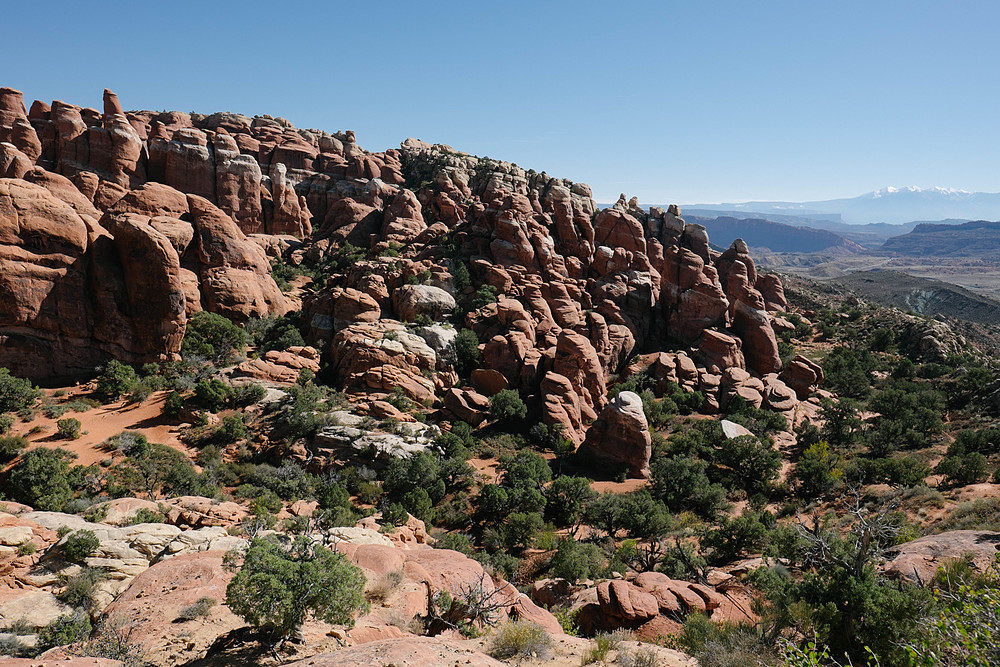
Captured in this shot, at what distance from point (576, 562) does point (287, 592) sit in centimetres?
1196

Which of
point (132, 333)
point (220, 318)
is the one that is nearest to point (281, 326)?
point (220, 318)

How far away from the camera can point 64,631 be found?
10.2m

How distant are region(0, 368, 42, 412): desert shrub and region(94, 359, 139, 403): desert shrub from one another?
2.96m

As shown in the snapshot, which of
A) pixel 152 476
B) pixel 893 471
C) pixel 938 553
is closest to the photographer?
pixel 938 553

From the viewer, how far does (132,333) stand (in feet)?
100

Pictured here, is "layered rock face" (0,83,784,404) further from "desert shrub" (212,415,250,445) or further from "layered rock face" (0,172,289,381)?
"desert shrub" (212,415,250,445)

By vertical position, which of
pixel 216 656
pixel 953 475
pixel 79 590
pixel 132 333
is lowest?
pixel 953 475

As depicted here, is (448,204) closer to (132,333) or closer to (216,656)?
(132,333)

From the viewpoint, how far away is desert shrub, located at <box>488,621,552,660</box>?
412 inches

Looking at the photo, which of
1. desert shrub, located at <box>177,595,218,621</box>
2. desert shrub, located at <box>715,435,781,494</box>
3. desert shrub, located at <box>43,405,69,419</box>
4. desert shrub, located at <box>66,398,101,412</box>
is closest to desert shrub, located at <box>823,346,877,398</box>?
desert shrub, located at <box>715,435,781,494</box>

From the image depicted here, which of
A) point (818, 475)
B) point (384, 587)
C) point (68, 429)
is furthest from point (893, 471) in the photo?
point (68, 429)

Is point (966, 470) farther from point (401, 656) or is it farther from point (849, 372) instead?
point (401, 656)

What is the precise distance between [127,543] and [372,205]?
56.0 metres

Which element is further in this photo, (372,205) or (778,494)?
(372,205)
